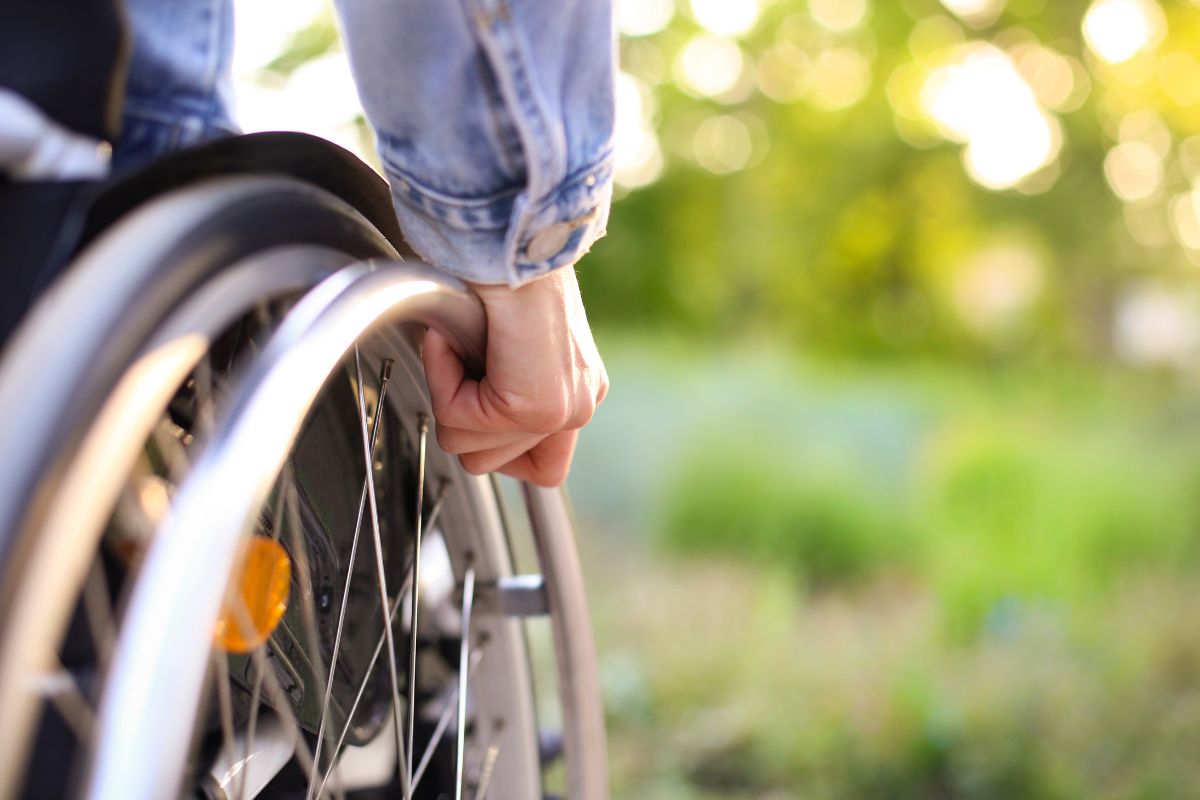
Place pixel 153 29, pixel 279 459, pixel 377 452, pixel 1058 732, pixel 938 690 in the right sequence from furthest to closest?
pixel 938 690 → pixel 1058 732 → pixel 377 452 → pixel 153 29 → pixel 279 459

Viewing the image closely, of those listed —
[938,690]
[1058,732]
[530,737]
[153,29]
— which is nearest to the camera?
[153,29]

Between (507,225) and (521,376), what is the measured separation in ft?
0.53

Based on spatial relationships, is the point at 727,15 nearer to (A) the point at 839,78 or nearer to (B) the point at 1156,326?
(A) the point at 839,78

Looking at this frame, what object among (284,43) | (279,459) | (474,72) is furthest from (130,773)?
(284,43)

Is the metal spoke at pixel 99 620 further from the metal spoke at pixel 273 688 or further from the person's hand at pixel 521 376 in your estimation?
the person's hand at pixel 521 376

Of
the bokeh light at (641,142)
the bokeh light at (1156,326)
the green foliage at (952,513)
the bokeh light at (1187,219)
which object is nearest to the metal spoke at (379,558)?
the green foliage at (952,513)

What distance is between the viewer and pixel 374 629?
3.97ft

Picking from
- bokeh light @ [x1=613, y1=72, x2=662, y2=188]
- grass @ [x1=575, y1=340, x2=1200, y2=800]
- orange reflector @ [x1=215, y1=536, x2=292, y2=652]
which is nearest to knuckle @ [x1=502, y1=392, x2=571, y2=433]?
orange reflector @ [x1=215, y1=536, x2=292, y2=652]

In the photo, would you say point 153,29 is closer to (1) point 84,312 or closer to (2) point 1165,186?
(1) point 84,312

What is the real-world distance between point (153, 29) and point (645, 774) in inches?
88.7

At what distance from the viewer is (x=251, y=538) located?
91 cm

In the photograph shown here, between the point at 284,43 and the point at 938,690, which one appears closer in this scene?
the point at 938,690

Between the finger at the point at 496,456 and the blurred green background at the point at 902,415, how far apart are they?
0.33 m

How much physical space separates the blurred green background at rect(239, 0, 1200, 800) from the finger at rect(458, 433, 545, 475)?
326 mm
